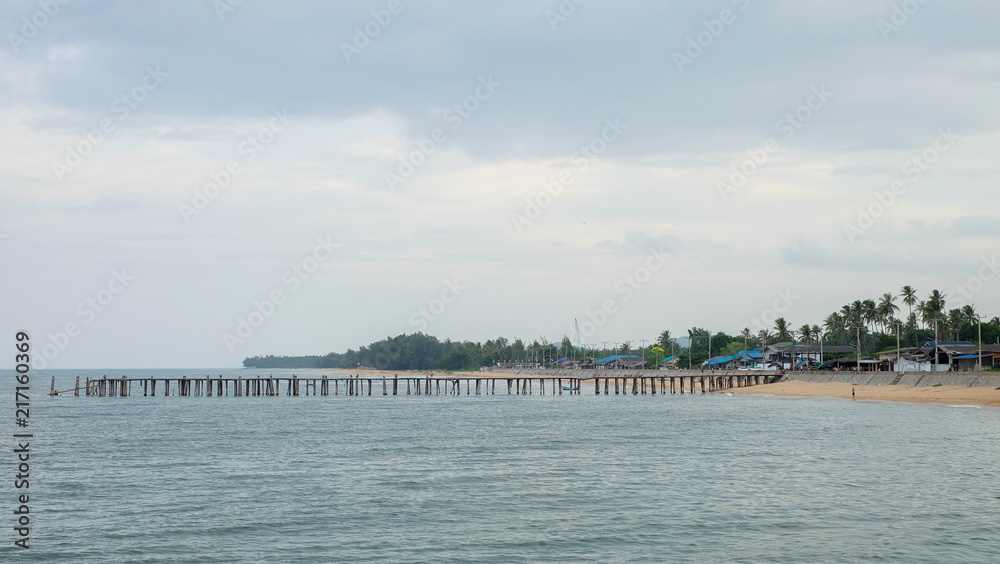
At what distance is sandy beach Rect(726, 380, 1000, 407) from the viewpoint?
7104 cm

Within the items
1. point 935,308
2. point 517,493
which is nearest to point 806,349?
point 935,308

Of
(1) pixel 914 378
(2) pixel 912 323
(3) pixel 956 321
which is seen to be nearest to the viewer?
(1) pixel 914 378

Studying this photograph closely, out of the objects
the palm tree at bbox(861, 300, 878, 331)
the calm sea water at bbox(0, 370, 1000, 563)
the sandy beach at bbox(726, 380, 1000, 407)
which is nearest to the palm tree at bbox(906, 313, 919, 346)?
the palm tree at bbox(861, 300, 878, 331)

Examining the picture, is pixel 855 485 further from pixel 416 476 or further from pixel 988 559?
pixel 416 476

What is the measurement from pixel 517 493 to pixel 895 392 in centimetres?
6403

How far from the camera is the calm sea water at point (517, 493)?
21188 mm

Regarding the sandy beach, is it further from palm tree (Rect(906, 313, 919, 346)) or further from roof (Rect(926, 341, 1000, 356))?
palm tree (Rect(906, 313, 919, 346))

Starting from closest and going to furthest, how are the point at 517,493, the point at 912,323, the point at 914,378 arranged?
1. the point at 517,493
2. the point at 914,378
3. the point at 912,323

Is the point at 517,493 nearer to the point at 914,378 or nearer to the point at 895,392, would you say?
the point at 895,392

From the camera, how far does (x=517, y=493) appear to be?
28578 mm

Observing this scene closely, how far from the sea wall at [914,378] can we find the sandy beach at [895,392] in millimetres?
1276

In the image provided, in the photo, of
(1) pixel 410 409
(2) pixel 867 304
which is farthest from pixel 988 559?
(2) pixel 867 304

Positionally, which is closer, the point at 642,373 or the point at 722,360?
the point at 642,373

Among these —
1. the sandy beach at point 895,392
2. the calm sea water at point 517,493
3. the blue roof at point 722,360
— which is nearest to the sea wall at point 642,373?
the sandy beach at point 895,392
